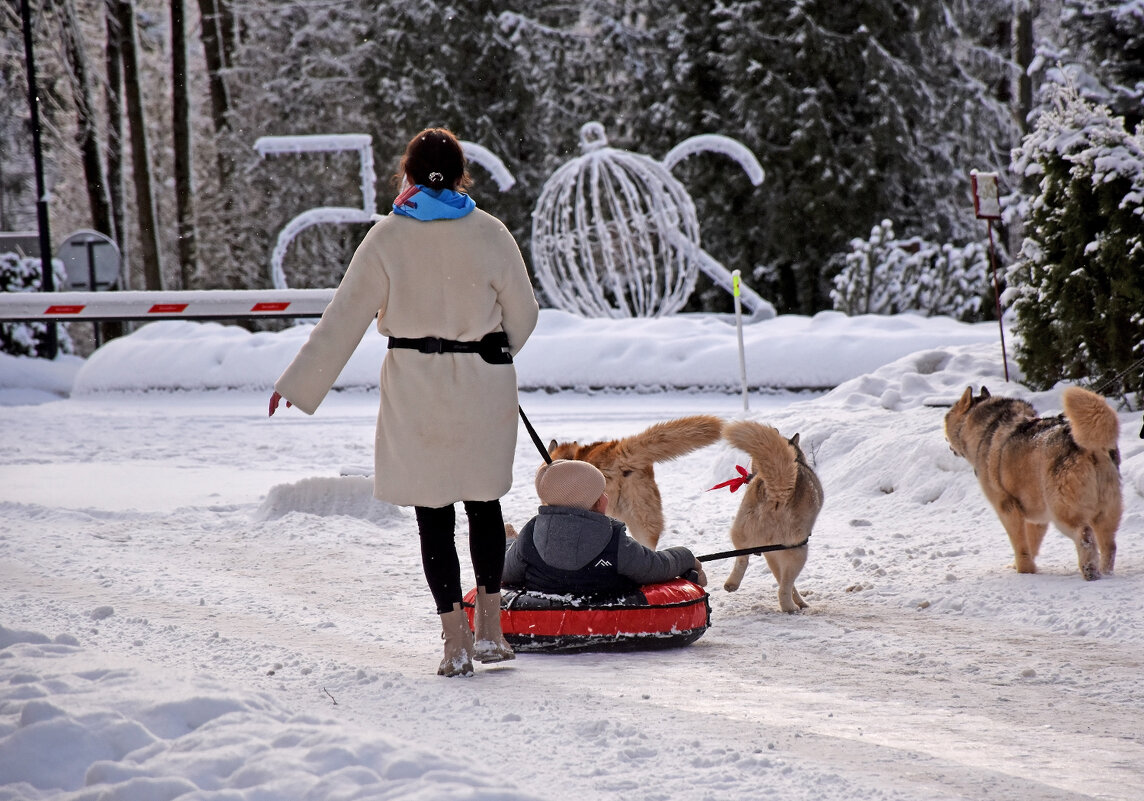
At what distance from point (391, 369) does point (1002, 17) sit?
29.5 meters

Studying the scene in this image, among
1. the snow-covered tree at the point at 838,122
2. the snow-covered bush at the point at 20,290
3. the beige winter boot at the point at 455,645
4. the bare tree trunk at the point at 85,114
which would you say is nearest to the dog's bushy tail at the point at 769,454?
the beige winter boot at the point at 455,645

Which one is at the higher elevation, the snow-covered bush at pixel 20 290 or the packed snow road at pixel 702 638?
the snow-covered bush at pixel 20 290

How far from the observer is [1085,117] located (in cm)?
923

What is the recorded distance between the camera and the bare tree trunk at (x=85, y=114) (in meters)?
24.8

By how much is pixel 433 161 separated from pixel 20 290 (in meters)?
18.6

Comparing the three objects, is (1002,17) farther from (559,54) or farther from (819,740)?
(819,740)

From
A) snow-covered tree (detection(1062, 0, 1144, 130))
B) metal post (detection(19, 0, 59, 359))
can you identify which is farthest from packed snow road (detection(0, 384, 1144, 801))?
metal post (detection(19, 0, 59, 359))

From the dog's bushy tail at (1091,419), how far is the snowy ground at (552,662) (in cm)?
66

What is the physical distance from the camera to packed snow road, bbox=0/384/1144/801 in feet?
10.8

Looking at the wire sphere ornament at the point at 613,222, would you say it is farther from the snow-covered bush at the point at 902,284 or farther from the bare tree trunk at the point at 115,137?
the bare tree trunk at the point at 115,137

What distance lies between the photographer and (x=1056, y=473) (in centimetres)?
563

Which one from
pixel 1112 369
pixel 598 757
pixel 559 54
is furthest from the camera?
pixel 559 54

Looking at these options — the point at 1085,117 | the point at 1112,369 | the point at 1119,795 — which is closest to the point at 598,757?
the point at 1119,795

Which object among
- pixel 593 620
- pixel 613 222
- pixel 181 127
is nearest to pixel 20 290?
pixel 181 127
